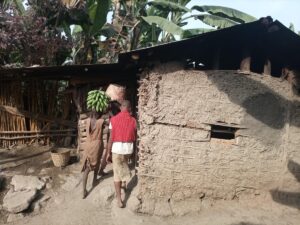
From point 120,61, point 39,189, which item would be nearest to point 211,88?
point 120,61

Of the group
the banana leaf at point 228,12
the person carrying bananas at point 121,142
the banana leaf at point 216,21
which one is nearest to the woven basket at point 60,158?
the person carrying bananas at point 121,142

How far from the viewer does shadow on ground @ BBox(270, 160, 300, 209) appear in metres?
6.46

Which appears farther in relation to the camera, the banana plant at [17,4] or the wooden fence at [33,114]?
the banana plant at [17,4]

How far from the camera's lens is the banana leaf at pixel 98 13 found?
8.71m

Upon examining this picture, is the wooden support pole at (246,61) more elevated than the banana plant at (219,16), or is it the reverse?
the banana plant at (219,16)

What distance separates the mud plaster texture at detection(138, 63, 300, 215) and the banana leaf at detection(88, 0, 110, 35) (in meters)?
3.46

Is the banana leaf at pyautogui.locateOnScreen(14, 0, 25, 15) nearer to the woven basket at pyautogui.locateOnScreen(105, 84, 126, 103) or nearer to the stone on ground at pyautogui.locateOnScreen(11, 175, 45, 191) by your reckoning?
the woven basket at pyautogui.locateOnScreen(105, 84, 126, 103)

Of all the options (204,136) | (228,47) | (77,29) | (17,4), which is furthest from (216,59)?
(17,4)

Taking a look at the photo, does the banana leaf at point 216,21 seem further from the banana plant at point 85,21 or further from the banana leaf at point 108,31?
the banana leaf at point 108,31

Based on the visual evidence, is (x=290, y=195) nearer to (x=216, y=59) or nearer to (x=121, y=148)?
(x=216, y=59)

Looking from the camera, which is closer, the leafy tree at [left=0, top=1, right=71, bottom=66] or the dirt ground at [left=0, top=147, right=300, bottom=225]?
the dirt ground at [left=0, top=147, right=300, bottom=225]

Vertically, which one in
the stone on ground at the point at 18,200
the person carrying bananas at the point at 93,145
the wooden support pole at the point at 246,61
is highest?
the wooden support pole at the point at 246,61

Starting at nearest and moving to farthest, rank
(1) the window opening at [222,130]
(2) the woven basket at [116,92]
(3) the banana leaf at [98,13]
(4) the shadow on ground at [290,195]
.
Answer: (1) the window opening at [222,130]
(4) the shadow on ground at [290,195]
(2) the woven basket at [116,92]
(3) the banana leaf at [98,13]

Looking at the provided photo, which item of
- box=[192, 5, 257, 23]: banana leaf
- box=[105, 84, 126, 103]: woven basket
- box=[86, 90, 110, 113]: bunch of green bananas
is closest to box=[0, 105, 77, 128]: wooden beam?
box=[105, 84, 126, 103]: woven basket
